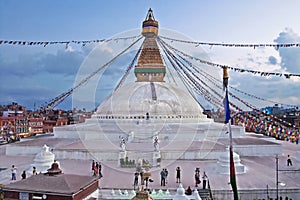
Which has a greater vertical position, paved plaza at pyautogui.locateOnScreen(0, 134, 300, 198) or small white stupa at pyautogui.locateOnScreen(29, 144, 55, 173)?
small white stupa at pyautogui.locateOnScreen(29, 144, 55, 173)

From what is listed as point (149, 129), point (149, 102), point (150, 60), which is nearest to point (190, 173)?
point (149, 129)

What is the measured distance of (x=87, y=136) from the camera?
567 inches

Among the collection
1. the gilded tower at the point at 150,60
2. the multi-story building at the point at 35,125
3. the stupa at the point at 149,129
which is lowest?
the multi-story building at the point at 35,125

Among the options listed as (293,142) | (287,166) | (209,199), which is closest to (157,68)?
(293,142)

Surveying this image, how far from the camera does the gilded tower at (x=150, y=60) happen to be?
20.4 m

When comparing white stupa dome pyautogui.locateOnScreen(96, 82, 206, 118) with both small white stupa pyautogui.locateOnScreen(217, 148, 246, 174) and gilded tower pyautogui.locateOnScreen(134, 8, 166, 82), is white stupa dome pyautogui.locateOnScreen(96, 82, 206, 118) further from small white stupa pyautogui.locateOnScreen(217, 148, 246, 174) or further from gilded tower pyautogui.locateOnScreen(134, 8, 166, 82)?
small white stupa pyautogui.locateOnScreen(217, 148, 246, 174)

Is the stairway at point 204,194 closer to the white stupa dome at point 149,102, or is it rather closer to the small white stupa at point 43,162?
the small white stupa at point 43,162

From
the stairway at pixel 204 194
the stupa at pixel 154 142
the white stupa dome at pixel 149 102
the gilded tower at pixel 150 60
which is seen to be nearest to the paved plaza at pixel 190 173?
the stupa at pixel 154 142

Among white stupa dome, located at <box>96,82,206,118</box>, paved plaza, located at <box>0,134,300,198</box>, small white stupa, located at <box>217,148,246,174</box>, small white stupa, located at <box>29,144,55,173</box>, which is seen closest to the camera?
paved plaza, located at <box>0,134,300,198</box>

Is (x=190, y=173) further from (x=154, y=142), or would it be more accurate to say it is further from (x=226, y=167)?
(x=154, y=142)

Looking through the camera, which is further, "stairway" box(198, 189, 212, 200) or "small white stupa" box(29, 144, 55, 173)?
"small white stupa" box(29, 144, 55, 173)

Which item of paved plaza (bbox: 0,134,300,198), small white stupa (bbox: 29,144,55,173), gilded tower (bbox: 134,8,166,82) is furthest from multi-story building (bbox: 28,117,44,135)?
small white stupa (bbox: 29,144,55,173)

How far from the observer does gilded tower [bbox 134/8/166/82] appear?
20.4 m

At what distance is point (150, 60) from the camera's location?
20562 millimetres
